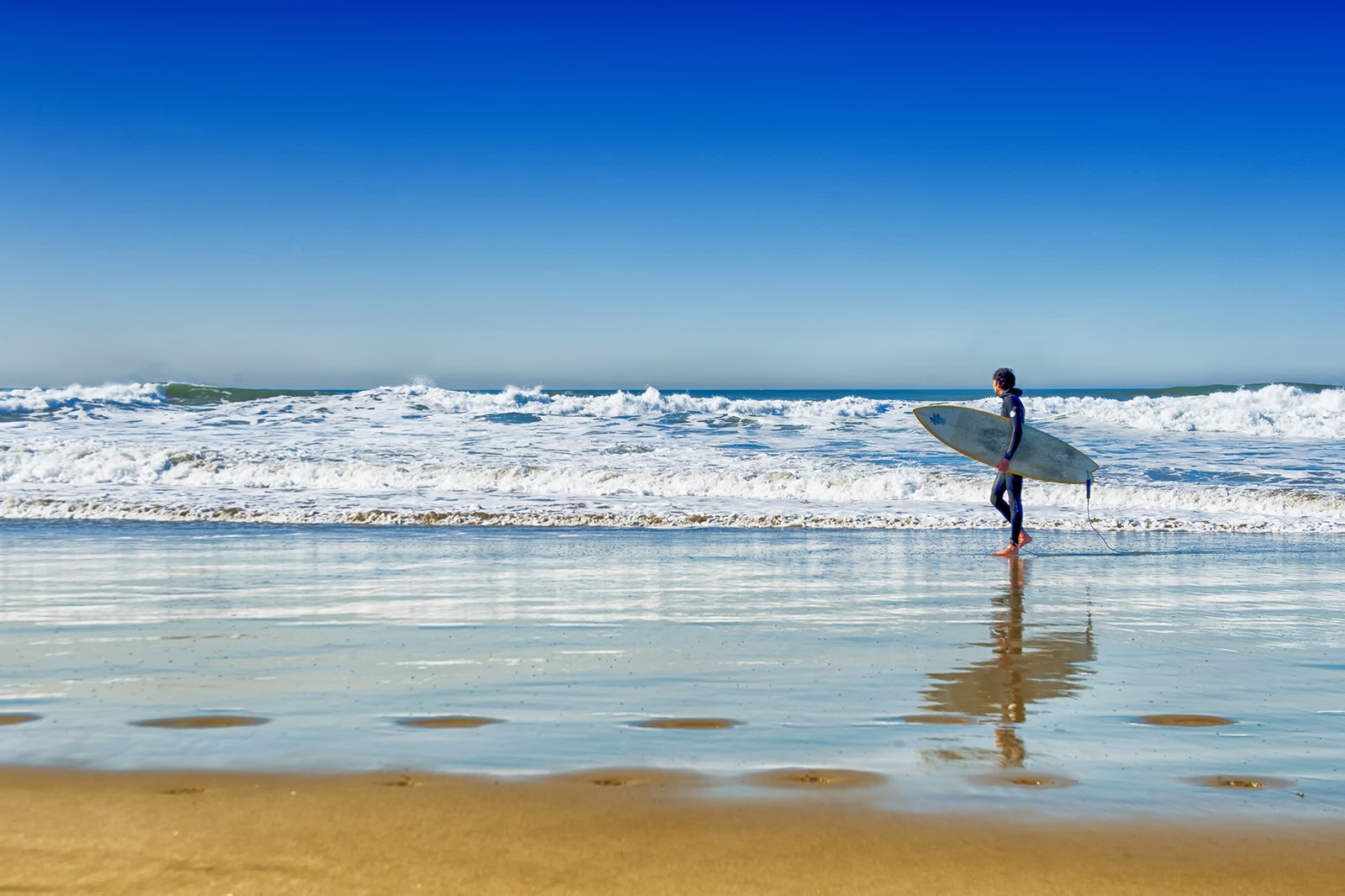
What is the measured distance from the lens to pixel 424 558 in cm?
1057

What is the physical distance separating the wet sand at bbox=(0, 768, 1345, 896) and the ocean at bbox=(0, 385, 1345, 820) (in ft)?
0.75

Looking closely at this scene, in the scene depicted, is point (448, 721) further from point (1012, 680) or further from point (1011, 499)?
point (1011, 499)

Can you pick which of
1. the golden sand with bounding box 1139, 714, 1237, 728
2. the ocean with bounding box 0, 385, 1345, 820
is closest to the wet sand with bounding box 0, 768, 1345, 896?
the ocean with bounding box 0, 385, 1345, 820

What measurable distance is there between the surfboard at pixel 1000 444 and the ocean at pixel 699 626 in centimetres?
84

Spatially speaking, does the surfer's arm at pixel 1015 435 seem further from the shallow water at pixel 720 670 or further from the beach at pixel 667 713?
the shallow water at pixel 720 670

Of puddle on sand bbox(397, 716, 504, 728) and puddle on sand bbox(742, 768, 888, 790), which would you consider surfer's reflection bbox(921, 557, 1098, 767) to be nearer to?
puddle on sand bbox(742, 768, 888, 790)

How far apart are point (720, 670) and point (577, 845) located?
100 inches

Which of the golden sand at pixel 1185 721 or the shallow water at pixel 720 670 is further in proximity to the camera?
the golden sand at pixel 1185 721

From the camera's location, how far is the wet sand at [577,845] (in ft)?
8.68

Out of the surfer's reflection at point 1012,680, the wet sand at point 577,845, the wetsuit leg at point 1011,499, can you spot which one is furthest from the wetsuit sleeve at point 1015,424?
the wet sand at point 577,845

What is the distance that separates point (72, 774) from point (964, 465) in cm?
1759

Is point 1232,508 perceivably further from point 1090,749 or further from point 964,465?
point 1090,749

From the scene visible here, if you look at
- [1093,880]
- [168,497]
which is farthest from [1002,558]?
[168,497]

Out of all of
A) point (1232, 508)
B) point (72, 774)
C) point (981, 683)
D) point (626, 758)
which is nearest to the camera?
point (72, 774)
